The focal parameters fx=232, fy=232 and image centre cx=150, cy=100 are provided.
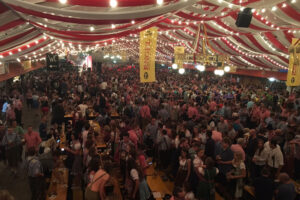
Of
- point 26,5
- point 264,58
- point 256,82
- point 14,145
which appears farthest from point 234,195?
point 256,82

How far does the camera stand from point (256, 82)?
706 inches

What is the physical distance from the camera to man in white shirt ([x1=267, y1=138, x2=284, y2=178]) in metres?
4.41

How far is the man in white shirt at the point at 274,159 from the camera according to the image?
4.41 m

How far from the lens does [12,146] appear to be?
5.29 meters

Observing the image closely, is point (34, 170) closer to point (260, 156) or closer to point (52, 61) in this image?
point (260, 156)

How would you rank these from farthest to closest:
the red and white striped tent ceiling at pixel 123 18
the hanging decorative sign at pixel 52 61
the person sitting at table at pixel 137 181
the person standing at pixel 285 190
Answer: the hanging decorative sign at pixel 52 61 < the person sitting at table at pixel 137 181 < the person standing at pixel 285 190 < the red and white striped tent ceiling at pixel 123 18

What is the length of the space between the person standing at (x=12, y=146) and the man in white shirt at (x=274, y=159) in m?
5.46

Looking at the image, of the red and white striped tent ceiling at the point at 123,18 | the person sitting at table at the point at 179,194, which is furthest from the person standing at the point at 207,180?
→ the red and white striped tent ceiling at the point at 123,18

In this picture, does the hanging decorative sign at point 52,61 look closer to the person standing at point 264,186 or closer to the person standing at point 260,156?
the person standing at point 260,156

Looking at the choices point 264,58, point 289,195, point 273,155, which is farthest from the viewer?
point 264,58

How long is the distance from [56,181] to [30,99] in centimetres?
830

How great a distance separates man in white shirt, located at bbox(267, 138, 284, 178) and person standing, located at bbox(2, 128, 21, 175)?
17.9ft

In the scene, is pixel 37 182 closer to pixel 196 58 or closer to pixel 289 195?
pixel 289 195

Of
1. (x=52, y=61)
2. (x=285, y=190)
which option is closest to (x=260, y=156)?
(x=285, y=190)
